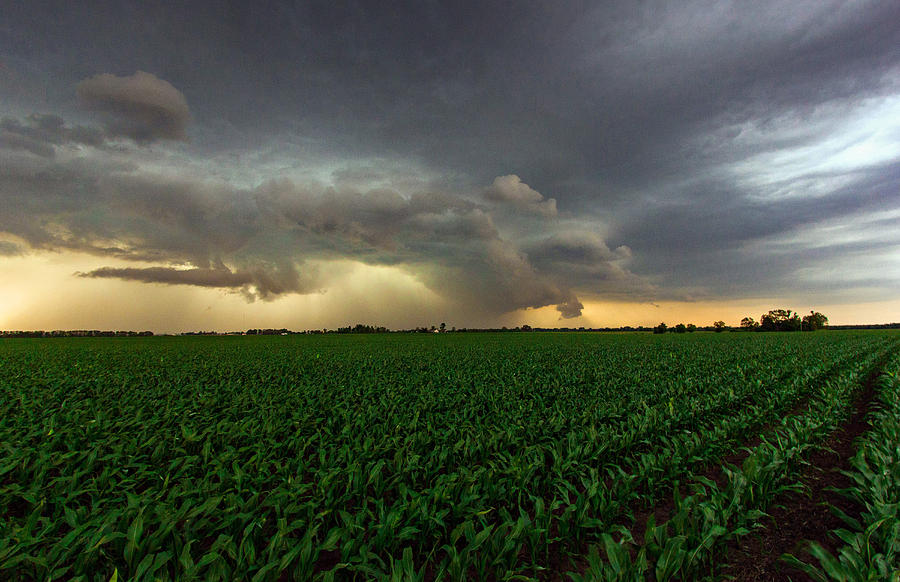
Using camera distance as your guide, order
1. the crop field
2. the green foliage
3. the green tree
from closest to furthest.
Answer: the green foliage
the crop field
the green tree

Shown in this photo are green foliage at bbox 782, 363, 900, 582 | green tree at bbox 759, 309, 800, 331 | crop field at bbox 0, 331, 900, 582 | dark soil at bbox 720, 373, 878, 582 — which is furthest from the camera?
green tree at bbox 759, 309, 800, 331

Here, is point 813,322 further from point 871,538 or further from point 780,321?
point 871,538

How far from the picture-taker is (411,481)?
6699 millimetres

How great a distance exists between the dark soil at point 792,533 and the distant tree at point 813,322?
20204 centimetres

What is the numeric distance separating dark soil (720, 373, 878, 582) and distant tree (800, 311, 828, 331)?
663 feet

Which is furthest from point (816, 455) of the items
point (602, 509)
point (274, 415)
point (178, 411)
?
point (178, 411)

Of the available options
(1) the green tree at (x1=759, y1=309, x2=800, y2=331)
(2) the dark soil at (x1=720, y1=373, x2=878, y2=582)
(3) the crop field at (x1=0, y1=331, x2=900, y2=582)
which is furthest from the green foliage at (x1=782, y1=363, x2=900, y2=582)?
(1) the green tree at (x1=759, y1=309, x2=800, y2=331)

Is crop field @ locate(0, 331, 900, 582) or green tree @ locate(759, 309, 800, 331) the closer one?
crop field @ locate(0, 331, 900, 582)

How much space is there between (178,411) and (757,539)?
14303mm

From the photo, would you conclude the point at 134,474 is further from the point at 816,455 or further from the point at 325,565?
the point at 816,455

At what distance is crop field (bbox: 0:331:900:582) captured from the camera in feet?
13.2

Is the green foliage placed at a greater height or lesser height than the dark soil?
greater

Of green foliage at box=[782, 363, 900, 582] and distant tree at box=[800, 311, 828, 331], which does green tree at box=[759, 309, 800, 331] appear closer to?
distant tree at box=[800, 311, 828, 331]

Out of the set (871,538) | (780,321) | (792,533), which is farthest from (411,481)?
(780,321)
